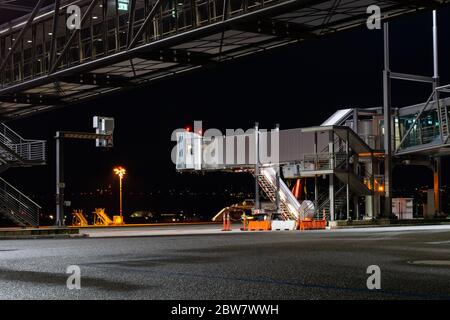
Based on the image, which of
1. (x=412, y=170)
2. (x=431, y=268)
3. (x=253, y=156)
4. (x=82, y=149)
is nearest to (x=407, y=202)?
(x=253, y=156)

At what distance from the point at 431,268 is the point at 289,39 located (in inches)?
478

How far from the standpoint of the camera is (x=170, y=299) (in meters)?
11.0

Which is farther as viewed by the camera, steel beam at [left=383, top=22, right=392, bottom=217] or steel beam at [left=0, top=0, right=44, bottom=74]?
steel beam at [left=383, top=22, right=392, bottom=217]

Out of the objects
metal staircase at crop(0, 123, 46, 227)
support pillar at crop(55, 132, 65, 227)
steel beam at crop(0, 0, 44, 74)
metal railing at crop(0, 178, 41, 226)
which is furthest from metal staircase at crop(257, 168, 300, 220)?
steel beam at crop(0, 0, 44, 74)

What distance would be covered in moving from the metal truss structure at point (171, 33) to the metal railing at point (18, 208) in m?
8.47

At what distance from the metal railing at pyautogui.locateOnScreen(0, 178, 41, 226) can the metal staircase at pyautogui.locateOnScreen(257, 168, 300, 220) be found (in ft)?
58.2

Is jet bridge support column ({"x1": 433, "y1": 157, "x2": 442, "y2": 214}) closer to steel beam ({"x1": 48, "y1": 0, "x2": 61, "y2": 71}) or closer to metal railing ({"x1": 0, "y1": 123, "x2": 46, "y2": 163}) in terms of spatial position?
metal railing ({"x1": 0, "y1": 123, "x2": 46, "y2": 163})

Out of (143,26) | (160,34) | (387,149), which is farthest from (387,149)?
(143,26)

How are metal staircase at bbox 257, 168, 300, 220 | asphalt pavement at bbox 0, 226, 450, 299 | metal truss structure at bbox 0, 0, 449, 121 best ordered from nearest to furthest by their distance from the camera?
asphalt pavement at bbox 0, 226, 450, 299 → metal truss structure at bbox 0, 0, 449, 121 → metal staircase at bbox 257, 168, 300, 220

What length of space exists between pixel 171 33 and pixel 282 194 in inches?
1056

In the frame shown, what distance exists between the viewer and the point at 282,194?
175 ft

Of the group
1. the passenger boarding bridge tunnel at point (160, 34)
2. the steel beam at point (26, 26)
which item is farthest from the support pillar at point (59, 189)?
the steel beam at point (26, 26)

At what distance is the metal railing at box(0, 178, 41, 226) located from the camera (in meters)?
43.2
